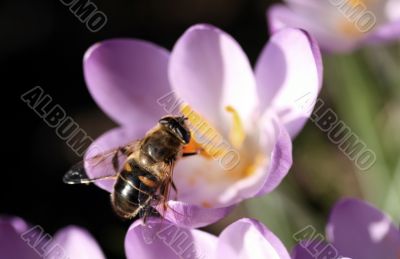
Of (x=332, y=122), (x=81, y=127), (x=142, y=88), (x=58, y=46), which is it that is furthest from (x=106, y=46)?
(x=58, y=46)

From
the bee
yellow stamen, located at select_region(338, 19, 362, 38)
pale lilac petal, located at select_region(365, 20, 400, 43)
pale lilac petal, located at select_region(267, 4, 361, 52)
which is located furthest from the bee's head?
yellow stamen, located at select_region(338, 19, 362, 38)

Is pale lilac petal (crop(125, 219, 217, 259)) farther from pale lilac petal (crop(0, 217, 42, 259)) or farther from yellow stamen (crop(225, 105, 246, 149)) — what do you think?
yellow stamen (crop(225, 105, 246, 149))

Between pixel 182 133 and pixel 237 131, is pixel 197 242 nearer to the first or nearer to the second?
pixel 182 133

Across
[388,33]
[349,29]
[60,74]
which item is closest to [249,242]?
[388,33]

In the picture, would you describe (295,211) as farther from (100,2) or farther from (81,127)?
(100,2)

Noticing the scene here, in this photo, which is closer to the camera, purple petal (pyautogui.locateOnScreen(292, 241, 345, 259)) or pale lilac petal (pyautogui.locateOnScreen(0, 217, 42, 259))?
purple petal (pyautogui.locateOnScreen(292, 241, 345, 259))

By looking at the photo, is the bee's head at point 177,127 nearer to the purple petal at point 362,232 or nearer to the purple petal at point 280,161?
the purple petal at point 280,161
